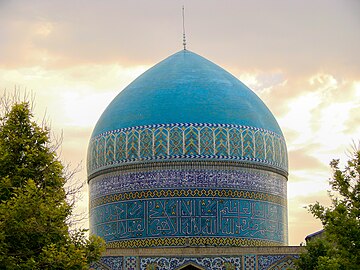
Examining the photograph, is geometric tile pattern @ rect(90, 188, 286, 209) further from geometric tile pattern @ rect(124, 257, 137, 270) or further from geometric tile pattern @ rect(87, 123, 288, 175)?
geometric tile pattern @ rect(124, 257, 137, 270)

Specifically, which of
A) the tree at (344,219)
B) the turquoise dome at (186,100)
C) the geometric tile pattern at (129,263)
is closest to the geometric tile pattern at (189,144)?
the turquoise dome at (186,100)

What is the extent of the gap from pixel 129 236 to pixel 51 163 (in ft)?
25.9

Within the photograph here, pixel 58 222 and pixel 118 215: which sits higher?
pixel 118 215

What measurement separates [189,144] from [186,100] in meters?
1.07

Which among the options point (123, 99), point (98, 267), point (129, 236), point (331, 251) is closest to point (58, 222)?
point (331, 251)

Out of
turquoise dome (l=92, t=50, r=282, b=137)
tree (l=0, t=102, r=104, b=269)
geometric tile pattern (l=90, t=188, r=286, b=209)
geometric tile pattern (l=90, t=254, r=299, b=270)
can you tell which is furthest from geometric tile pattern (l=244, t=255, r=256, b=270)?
tree (l=0, t=102, r=104, b=269)

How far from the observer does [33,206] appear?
1051 centimetres

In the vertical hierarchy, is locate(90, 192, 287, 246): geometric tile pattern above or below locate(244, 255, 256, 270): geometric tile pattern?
above

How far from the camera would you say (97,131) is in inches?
806

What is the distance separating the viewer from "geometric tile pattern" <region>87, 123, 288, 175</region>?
1889 cm

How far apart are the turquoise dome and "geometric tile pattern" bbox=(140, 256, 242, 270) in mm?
3097

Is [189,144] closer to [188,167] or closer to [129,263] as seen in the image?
[188,167]

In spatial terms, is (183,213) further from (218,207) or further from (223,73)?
(223,73)

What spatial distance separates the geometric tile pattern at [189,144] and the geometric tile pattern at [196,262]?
231 cm
